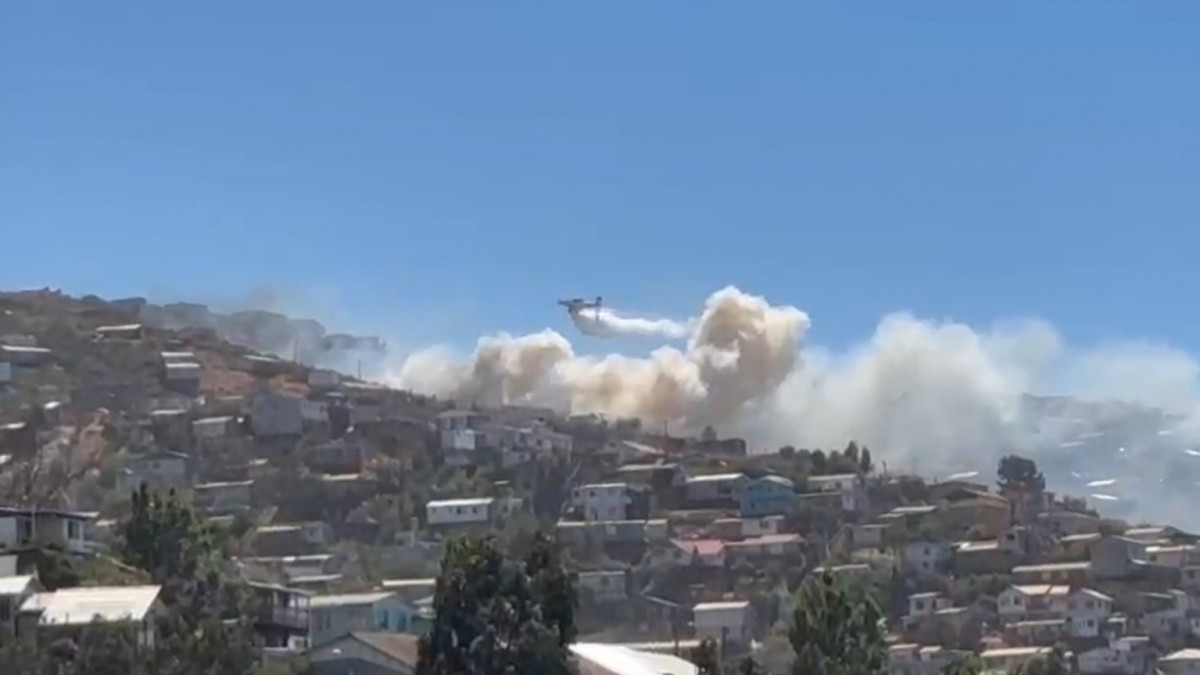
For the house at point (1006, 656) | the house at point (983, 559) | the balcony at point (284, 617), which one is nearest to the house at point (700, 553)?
the house at point (983, 559)

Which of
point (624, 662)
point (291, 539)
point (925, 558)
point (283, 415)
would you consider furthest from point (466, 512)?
point (624, 662)

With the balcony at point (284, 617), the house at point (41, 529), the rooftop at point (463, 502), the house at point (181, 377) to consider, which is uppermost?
the house at point (181, 377)

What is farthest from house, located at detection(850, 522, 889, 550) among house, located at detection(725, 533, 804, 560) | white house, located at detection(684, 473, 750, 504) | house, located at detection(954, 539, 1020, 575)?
white house, located at detection(684, 473, 750, 504)

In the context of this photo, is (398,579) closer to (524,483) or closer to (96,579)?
(524,483)

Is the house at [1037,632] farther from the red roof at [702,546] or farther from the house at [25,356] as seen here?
the house at [25,356]

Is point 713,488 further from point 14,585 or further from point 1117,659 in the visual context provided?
point 14,585

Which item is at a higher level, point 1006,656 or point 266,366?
point 266,366

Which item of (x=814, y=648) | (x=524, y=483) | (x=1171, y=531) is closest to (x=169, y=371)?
(x=524, y=483)

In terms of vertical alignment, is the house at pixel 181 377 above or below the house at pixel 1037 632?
above
